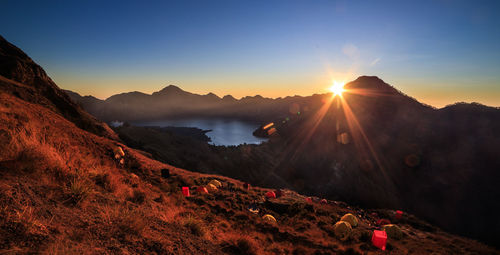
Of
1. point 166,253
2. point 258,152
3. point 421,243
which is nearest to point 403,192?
point 258,152

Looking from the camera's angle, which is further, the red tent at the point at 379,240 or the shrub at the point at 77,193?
the red tent at the point at 379,240

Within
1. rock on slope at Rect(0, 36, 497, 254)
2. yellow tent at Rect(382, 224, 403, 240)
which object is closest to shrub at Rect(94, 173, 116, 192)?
rock on slope at Rect(0, 36, 497, 254)

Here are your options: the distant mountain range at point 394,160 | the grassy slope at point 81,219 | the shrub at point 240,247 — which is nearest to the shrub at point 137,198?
the grassy slope at point 81,219

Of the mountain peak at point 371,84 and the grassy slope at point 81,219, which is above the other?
the mountain peak at point 371,84

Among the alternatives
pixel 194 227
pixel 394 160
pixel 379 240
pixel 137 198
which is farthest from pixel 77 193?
pixel 394 160

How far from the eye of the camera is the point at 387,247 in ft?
30.8

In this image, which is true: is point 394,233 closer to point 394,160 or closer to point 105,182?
point 105,182

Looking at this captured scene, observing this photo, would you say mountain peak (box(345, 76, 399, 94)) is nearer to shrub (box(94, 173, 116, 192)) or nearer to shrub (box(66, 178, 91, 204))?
shrub (box(94, 173, 116, 192))

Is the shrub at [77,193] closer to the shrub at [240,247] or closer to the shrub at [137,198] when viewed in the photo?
the shrub at [137,198]

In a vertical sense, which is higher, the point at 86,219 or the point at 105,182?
the point at 86,219

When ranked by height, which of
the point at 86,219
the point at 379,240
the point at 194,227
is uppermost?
the point at 86,219

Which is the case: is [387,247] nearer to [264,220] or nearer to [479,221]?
[264,220]

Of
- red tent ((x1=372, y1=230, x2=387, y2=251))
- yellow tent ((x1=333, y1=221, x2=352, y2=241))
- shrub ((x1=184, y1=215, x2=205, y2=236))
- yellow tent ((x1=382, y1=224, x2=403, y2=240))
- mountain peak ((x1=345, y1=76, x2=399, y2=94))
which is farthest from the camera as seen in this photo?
mountain peak ((x1=345, y1=76, x2=399, y2=94))

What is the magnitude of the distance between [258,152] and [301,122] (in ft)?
111
